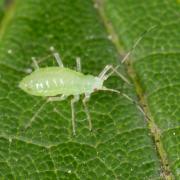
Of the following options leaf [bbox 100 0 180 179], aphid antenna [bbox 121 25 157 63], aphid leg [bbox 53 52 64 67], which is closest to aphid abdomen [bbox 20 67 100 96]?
aphid leg [bbox 53 52 64 67]

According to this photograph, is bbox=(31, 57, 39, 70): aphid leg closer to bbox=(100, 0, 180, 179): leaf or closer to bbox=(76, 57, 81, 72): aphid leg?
bbox=(76, 57, 81, 72): aphid leg

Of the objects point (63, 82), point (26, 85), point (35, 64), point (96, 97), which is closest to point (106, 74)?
point (96, 97)

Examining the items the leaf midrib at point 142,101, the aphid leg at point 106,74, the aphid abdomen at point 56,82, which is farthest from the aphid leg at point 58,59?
the leaf midrib at point 142,101

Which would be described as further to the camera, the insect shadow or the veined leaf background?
the insect shadow

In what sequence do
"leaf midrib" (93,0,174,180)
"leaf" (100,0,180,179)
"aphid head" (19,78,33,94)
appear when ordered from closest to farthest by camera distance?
"leaf midrib" (93,0,174,180), "leaf" (100,0,180,179), "aphid head" (19,78,33,94)

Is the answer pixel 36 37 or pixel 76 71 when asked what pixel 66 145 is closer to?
pixel 76 71

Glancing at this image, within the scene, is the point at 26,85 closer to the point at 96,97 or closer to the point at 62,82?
the point at 62,82

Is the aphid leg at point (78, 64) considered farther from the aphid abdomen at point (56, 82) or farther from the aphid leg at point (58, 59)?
the aphid leg at point (58, 59)
